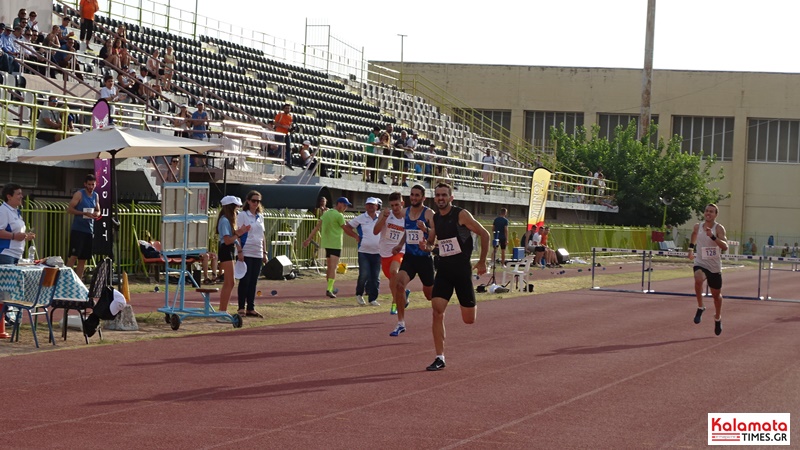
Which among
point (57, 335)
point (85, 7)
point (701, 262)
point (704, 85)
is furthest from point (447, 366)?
point (704, 85)

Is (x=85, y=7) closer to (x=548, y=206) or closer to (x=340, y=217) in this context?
(x=340, y=217)

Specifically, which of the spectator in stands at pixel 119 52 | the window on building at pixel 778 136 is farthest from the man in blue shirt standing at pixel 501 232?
the window on building at pixel 778 136

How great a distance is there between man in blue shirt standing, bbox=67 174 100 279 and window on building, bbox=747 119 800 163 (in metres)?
63.3

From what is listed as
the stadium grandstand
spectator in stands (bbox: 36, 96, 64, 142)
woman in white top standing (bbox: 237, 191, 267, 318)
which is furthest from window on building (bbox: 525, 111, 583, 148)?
woman in white top standing (bbox: 237, 191, 267, 318)

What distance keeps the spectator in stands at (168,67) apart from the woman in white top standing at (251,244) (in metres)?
15.3

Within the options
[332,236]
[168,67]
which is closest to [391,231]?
[332,236]

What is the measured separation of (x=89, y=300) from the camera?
14.1 meters

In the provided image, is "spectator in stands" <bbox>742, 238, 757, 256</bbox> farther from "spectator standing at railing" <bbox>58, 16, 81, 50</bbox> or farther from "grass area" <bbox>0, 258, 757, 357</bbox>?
"spectator standing at railing" <bbox>58, 16, 81, 50</bbox>

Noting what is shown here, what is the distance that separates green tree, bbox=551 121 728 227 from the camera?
206ft

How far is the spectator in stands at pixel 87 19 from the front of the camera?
103 ft

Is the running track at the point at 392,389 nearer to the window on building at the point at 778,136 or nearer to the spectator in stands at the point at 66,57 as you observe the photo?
the spectator in stands at the point at 66,57

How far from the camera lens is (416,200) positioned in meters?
15.8

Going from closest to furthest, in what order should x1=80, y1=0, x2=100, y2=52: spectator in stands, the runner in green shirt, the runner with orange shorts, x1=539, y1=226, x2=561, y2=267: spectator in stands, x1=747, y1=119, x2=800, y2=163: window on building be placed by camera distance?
1. the runner with orange shorts
2. the runner in green shirt
3. x1=80, y1=0, x2=100, y2=52: spectator in stands
4. x1=539, y1=226, x2=561, y2=267: spectator in stands
5. x1=747, y1=119, x2=800, y2=163: window on building

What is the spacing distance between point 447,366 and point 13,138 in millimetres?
13259
